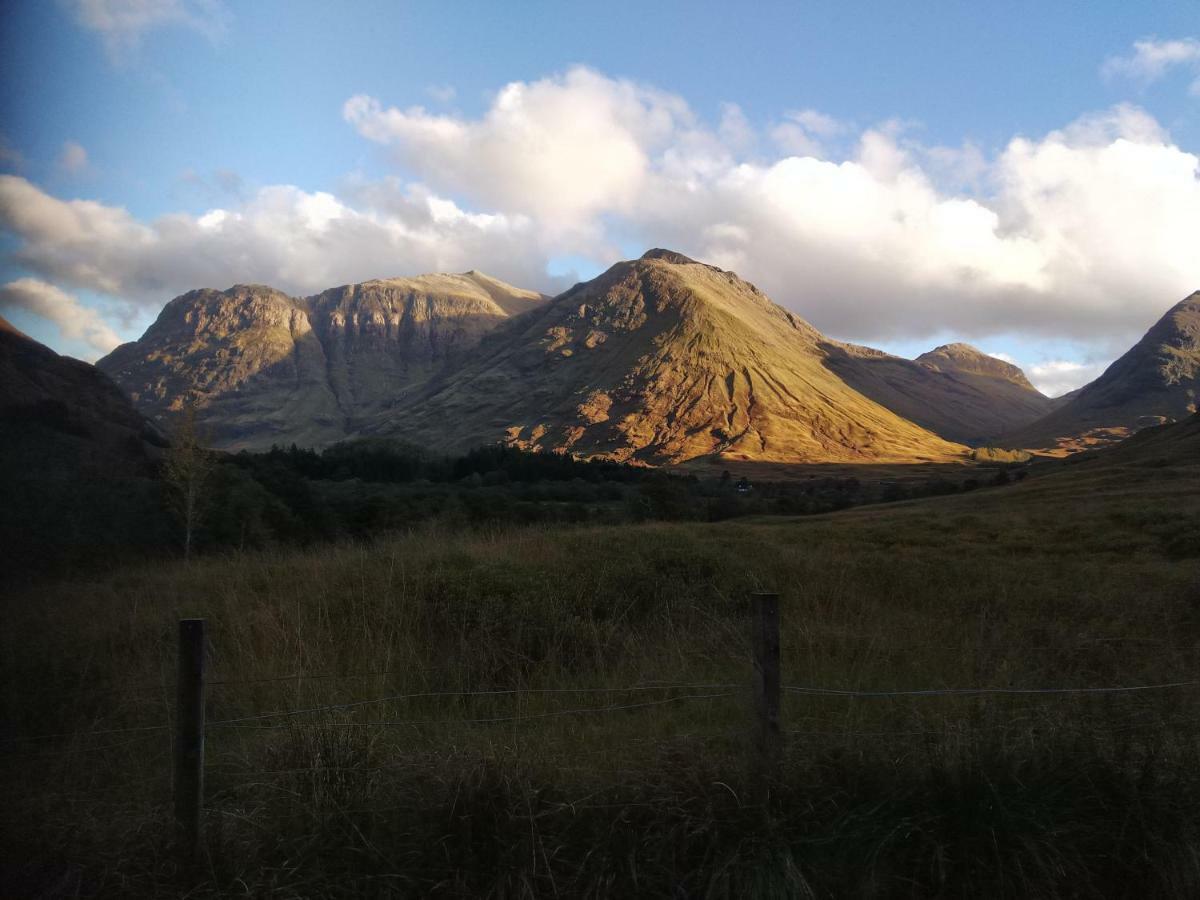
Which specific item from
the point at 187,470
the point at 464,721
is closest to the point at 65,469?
the point at 187,470

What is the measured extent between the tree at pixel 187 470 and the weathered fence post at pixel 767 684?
32.8 meters

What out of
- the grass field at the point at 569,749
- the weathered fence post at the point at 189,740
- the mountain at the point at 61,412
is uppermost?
the mountain at the point at 61,412

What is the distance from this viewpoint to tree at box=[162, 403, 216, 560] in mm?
33406

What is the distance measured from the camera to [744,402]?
195 m

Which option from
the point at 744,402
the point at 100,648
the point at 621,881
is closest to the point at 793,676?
the point at 621,881

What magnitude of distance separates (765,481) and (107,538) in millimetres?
113892

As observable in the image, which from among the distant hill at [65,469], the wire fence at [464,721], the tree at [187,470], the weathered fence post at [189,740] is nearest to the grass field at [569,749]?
the wire fence at [464,721]

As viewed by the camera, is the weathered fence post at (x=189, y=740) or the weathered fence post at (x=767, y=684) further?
the weathered fence post at (x=767, y=684)

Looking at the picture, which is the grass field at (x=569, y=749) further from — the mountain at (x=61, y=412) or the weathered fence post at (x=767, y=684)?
the mountain at (x=61, y=412)

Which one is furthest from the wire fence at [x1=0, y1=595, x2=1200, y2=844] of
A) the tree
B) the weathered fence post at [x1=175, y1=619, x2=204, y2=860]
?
the tree

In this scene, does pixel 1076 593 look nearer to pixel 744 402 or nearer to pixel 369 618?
pixel 369 618

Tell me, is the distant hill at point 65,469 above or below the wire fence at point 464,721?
above

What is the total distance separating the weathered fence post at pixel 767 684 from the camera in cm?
479

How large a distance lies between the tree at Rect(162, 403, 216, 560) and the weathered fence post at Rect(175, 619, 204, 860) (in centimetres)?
3147
